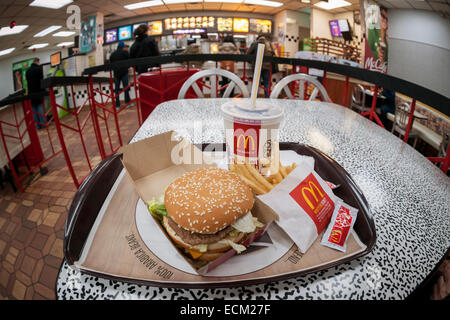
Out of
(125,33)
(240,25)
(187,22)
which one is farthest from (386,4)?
(240,25)

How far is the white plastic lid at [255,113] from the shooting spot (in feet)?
2.27

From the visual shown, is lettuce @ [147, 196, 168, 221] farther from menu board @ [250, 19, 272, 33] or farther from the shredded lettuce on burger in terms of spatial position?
menu board @ [250, 19, 272, 33]

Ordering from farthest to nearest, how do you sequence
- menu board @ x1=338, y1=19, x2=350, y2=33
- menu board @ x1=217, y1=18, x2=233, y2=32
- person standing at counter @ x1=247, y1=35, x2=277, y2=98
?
1. menu board @ x1=217, y1=18, x2=233, y2=32
2. menu board @ x1=338, y1=19, x2=350, y2=33
3. person standing at counter @ x1=247, y1=35, x2=277, y2=98

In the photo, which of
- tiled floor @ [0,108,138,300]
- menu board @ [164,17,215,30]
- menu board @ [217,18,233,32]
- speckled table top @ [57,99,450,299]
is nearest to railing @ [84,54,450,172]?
speckled table top @ [57,99,450,299]

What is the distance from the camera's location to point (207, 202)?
21.9 inches

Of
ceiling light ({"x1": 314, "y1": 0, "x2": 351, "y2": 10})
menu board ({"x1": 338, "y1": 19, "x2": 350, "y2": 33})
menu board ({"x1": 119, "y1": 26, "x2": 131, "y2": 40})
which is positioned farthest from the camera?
menu board ({"x1": 119, "y1": 26, "x2": 131, "y2": 40})

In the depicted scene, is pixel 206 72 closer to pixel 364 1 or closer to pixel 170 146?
pixel 170 146

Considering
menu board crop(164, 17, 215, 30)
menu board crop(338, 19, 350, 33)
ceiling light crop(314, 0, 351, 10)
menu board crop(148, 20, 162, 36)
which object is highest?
menu board crop(164, 17, 215, 30)

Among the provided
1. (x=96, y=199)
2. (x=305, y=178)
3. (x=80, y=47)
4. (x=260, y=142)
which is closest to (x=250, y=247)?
(x=305, y=178)

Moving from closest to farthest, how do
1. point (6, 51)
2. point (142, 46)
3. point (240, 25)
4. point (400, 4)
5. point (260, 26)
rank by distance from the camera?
point (400, 4)
point (6, 51)
point (142, 46)
point (240, 25)
point (260, 26)

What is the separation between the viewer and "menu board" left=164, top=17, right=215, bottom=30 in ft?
36.0

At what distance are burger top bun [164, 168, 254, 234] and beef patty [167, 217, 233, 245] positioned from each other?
0.07 ft

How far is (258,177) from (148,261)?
1.19 feet

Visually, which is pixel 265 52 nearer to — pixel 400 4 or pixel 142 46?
pixel 142 46
